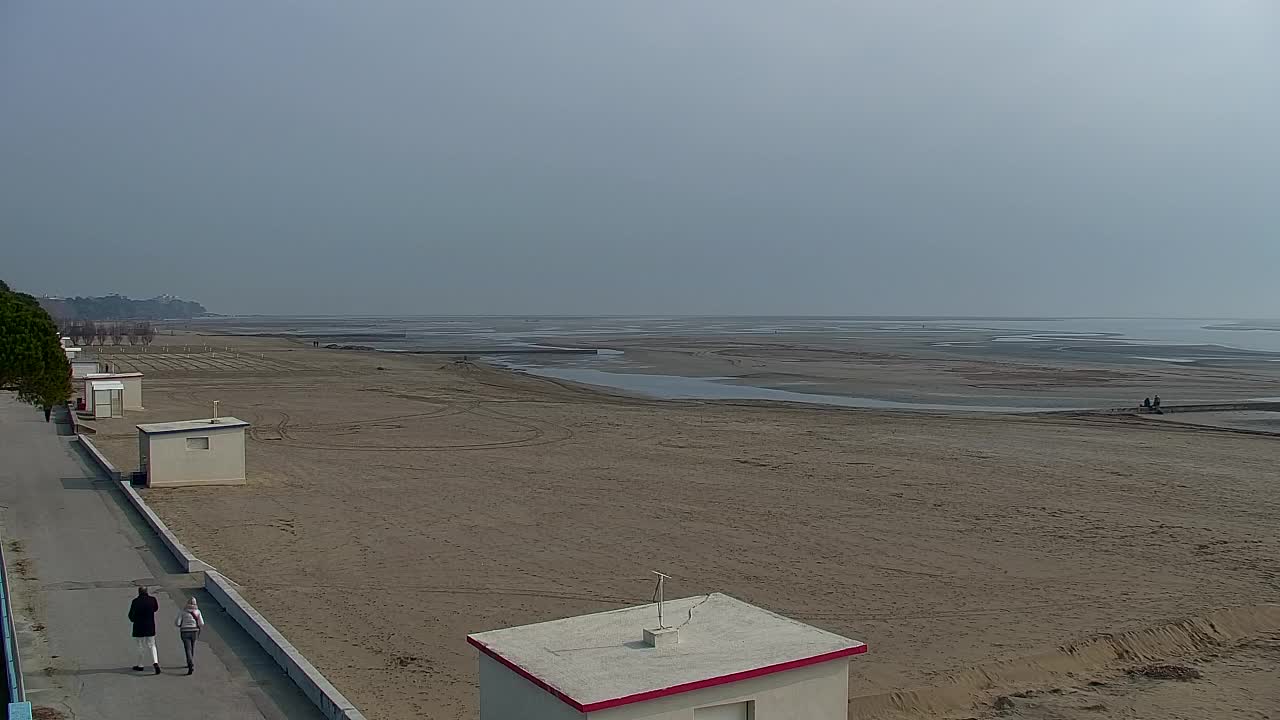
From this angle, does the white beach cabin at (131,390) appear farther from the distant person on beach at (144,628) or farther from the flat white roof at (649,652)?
the flat white roof at (649,652)

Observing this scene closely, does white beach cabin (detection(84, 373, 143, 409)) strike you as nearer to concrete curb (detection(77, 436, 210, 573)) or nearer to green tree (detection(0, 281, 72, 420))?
concrete curb (detection(77, 436, 210, 573))

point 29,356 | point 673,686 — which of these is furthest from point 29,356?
point 673,686

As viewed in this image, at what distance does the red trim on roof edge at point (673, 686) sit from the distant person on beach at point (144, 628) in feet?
15.5

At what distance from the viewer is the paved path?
36.0 feet

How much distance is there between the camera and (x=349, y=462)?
99.6ft

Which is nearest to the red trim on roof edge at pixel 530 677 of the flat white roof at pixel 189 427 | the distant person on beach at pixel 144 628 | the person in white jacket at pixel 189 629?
the person in white jacket at pixel 189 629

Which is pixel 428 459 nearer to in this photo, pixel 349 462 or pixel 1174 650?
pixel 349 462

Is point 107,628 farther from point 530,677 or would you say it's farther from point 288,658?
point 530,677

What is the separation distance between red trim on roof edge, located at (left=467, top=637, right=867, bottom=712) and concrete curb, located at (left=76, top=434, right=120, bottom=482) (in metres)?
19.4

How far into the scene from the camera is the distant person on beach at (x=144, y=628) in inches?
454

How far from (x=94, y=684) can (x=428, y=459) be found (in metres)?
19.7

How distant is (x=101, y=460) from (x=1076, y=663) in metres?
24.4

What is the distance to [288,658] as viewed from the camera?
38.9ft

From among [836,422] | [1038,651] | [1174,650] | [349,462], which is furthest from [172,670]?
[836,422]
